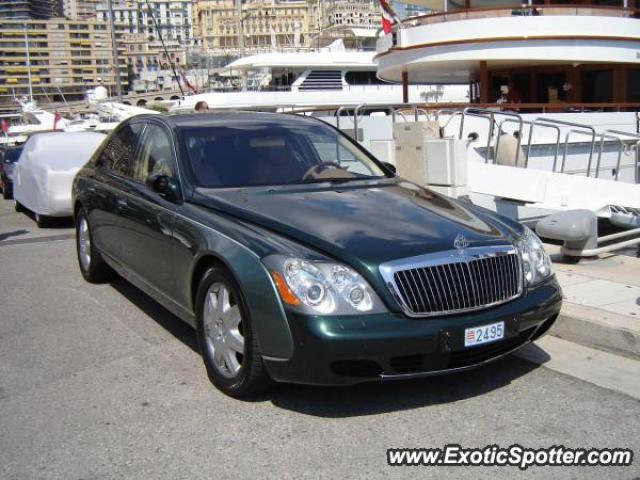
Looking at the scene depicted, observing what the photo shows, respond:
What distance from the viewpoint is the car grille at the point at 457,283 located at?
3796 mm

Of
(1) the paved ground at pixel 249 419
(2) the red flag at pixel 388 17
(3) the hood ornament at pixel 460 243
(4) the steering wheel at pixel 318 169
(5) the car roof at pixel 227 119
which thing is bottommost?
(1) the paved ground at pixel 249 419

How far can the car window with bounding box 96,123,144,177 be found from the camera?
6191 millimetres

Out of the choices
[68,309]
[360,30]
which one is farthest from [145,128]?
[360,30]

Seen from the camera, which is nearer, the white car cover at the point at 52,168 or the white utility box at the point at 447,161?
the white utility box at the point at 447,161

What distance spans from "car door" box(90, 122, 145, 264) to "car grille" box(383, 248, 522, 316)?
294 cm

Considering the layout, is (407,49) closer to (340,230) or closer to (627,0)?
(627,0)

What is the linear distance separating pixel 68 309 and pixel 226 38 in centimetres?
14285

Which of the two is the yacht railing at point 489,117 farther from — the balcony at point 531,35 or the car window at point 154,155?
the car window at point 154,155

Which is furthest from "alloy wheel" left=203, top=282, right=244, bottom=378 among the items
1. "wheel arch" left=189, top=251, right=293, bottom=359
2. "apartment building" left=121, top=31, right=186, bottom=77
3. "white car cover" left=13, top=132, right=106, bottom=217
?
"apartment building" left=121, top=31, right=186, bottom=77

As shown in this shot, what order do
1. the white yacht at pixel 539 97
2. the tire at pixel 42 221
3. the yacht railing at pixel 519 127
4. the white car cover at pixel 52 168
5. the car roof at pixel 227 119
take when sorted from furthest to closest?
the tire at pixel 42 221
the white car cover at pixel 52 168
the yacht railing at pixel 519 127
the white yacht at pixel 539 97
the car roof at pixel 227 119

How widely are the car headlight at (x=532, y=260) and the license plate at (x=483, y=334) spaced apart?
1.59 ft

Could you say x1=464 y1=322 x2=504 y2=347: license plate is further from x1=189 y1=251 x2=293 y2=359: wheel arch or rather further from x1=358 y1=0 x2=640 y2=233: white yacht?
x1=358 y1=0 x2=640 y2=233: white yacht

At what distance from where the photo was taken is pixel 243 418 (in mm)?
3939

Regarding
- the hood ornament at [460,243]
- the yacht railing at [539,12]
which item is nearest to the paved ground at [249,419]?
the hood ornament at [460,243]
